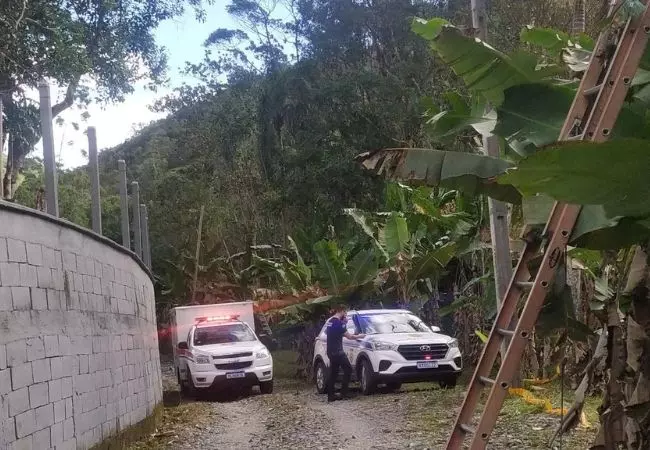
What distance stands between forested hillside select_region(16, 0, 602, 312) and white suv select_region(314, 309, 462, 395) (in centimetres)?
255

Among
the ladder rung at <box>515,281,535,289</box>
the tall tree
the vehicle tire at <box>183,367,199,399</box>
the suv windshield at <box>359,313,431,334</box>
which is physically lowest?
the vehicle tire at <box>183,367,199,399</box>

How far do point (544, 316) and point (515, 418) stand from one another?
5408 mm

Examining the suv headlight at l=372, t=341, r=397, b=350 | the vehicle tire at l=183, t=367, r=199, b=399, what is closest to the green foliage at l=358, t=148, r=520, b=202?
the suv headlight at l=372, t=341, r=397, b=350

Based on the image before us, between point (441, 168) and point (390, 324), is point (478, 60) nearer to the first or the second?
point (441, 168)

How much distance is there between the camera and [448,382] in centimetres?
1556

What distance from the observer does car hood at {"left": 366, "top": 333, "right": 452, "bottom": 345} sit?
1528 cm

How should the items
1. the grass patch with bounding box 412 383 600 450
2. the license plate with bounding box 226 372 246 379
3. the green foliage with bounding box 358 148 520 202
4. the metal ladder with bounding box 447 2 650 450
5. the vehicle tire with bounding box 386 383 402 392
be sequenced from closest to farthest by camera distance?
the metal ladder with bounding box 447 2 650 450
the green foliage with bounding box 358 148 520 202
the grass patch with bounding box 412 383 600 450
the vehicle tire with bounding box 386 383 402 392
the license plate with bounding box 226 372 246 379

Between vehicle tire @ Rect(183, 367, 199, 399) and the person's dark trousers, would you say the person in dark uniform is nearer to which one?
the person's dark trousers

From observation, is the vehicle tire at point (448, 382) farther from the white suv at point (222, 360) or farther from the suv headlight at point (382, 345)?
the white suv at point (222, 360)

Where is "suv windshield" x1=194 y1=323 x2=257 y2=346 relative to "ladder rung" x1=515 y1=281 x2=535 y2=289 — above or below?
below

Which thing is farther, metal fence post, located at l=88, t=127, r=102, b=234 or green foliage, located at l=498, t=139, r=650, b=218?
metal fence post, located at l=88, t=127, r=102, b=234

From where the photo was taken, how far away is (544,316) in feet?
18.3

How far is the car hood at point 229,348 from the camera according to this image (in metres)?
17.8

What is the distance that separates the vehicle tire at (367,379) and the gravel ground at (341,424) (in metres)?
0.22
